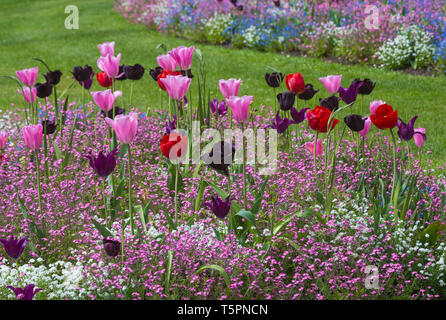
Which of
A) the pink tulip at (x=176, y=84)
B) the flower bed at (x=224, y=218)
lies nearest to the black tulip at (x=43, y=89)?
the flower bed at (x=224, y=218)

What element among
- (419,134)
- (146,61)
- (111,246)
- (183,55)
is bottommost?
(146,61)

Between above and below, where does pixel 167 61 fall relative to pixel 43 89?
above

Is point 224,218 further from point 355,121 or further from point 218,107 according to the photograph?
point 218,107

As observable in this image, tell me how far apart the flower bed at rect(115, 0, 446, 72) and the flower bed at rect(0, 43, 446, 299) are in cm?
453

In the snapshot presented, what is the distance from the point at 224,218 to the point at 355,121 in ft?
3.10

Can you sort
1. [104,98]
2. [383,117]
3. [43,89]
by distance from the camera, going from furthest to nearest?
1. [43,89]
2. [104,98]
3. [383,117]

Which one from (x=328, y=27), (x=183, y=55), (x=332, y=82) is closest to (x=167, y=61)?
(x=183, y=55)

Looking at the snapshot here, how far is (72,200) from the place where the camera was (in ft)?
12.1

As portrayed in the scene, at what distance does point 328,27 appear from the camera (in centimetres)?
955

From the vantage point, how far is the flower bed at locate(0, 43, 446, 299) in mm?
2902

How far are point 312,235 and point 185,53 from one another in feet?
5.15

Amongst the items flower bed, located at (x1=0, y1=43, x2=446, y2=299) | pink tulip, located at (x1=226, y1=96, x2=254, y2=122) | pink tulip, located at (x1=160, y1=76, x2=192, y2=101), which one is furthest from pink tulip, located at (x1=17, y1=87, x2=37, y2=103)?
pink tulip, located at (x1=226, y1=96, x2=254, y2=122)

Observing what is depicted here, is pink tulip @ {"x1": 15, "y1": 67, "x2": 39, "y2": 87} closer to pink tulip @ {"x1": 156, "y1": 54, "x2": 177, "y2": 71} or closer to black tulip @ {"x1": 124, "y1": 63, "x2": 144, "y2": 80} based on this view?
black tulip @ {"x1": 124, "y1": 63, "x2": 144, "y2": 80}
